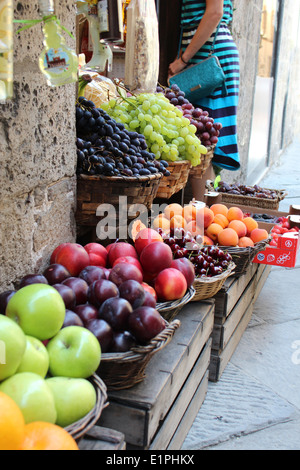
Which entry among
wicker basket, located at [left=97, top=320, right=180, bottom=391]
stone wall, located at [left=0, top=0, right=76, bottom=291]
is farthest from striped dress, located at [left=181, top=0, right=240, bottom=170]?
wicker basket, located at [left=97, top=320, right=180, bottom=391]

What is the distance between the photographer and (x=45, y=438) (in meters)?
0.98

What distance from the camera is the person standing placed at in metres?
3.79

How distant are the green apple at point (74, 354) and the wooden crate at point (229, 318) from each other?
4.16 feet

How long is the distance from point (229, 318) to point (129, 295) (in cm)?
117

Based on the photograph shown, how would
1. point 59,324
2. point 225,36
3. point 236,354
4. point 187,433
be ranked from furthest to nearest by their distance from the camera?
point 225,36 < point 236,354 < point 187,433 < point 59,324

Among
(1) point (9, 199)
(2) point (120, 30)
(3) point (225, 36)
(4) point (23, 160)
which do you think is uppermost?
(3) point (225, 36)

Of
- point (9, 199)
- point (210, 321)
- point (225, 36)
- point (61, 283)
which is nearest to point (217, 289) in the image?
point (210, 321)

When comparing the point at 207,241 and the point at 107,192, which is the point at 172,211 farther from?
the point at 107,192

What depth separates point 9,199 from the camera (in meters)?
1.70

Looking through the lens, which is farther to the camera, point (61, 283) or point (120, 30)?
point (120, 30)

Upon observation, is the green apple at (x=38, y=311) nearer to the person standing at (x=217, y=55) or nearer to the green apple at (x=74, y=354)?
the green apple at (x=74, y=354)

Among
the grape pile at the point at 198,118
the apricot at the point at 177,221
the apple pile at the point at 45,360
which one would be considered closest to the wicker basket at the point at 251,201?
the grape pile at the point at 198,118

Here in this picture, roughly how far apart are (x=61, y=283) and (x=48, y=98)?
75 centimetres

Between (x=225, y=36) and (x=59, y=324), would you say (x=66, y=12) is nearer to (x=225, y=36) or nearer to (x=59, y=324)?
(x=59, y=324)
